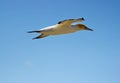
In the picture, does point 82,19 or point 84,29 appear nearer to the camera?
point 82,19

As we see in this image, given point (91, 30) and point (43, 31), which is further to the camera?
point (91, 30)

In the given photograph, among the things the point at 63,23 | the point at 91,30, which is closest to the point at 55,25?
the point at 63,23

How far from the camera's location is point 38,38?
24.4 m

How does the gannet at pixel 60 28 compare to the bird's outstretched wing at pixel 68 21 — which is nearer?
the bird's outstretched wing at pixel 68 21

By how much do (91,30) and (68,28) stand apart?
208 centimetres

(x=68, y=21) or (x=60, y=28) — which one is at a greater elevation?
(x=68, y=21)

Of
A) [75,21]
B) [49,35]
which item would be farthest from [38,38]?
[75,21]

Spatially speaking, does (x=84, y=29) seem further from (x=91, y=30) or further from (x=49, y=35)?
(x=49, y=35)

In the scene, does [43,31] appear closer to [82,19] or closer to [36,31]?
[36,31]

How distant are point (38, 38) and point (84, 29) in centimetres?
264

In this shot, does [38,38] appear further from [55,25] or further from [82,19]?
[82,19]

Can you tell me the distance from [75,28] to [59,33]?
1.25 meters

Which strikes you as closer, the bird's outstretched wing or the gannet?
the bird's outstretched wing

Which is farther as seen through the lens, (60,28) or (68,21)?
(60,28)
